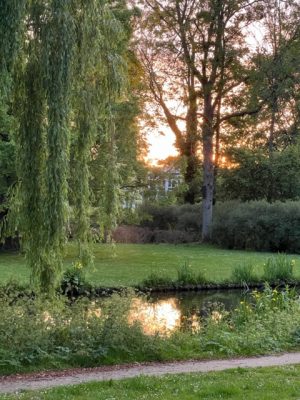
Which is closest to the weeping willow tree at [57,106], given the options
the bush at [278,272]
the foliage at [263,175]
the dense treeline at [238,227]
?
the bush at [278,272]

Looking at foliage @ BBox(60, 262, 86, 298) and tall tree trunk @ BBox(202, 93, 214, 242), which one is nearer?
foliage @ BBox(60, 262, 86, 298)

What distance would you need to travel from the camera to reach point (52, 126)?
738 cm

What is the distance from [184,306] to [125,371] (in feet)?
28.7

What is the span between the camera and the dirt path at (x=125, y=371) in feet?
22.6

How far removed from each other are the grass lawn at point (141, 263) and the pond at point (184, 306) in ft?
4.34

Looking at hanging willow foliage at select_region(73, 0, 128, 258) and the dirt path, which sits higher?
hanging willow foliage at select_region(73, 0, 128, 258)

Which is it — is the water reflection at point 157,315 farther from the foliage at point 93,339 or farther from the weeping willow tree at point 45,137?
the weeping willow tree at point 45,137

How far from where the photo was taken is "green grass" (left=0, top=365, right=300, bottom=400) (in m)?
5.99

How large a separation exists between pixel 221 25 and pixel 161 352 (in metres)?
27.3

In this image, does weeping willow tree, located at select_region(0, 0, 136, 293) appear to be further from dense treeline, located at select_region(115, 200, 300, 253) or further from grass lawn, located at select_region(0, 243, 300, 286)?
dense treeline, located at select_region(115, 200, 300, 253)

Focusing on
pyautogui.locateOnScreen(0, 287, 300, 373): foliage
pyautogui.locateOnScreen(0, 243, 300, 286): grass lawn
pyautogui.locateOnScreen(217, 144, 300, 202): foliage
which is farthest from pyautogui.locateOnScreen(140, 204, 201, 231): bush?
pyautogui.locateOnScreen(0, 287, 300, 373): foliage

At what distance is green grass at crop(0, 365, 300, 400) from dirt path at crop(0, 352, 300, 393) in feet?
1.63

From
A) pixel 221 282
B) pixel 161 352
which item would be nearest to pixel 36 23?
pixel 161 352

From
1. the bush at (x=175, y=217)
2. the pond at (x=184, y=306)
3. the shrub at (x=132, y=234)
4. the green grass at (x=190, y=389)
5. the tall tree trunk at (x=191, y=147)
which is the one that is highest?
the tall tree trunk at (x=191, y=147)
